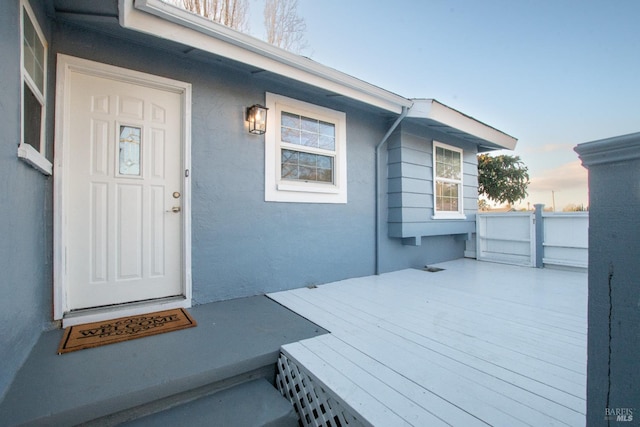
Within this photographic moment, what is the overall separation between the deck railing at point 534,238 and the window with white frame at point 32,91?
6404mm

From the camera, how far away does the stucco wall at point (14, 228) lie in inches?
56.5

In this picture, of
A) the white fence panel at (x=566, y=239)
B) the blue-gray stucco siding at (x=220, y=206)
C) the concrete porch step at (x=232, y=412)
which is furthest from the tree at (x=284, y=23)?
the concrete porch step at (x=232, y=412)

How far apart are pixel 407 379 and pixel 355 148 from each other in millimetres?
3171

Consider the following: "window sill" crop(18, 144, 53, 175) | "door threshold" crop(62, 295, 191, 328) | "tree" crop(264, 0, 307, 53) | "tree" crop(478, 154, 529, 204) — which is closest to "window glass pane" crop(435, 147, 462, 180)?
"tree" crop(264, 0, 307, 53)

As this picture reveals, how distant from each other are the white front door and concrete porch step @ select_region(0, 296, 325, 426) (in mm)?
572

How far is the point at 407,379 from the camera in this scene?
1601 millimetres

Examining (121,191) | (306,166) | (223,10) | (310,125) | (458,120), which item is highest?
(223,10)

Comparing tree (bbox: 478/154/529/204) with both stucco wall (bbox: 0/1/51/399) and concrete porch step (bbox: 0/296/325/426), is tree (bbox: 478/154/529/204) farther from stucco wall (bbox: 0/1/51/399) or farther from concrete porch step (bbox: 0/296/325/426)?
stucco wall (bbox: 0/1/51/399)

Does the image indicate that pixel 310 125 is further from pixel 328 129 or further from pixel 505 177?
pixel 505 177

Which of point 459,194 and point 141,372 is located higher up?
point 459,194

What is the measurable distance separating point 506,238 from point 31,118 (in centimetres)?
660

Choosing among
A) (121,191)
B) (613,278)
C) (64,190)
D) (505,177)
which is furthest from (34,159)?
(505,177)

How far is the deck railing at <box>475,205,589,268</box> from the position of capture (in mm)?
4480

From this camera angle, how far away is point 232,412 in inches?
60.3
